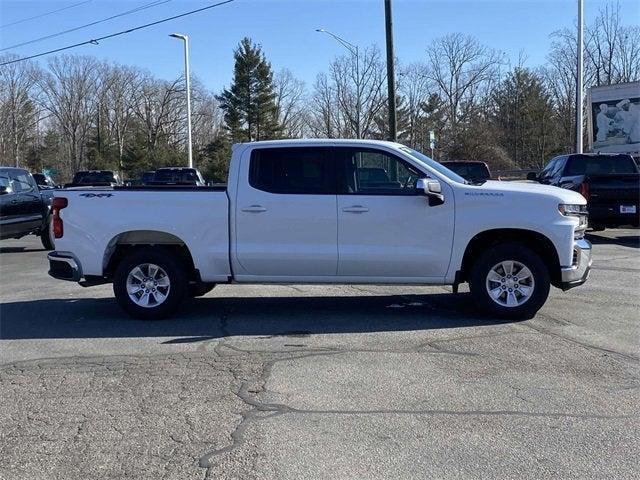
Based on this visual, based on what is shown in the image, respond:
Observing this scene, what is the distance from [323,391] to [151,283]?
339 centimetres

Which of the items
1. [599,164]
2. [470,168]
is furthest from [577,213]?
[470,168]

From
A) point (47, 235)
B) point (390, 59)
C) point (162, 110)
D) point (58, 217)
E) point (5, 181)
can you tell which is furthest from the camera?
point (162, 110)

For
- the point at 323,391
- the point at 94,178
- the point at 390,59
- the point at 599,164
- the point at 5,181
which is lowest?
the point at 323,391

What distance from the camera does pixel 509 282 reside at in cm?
748

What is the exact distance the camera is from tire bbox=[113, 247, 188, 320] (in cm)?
777

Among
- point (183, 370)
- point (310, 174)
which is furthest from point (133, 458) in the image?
point (310, 174)

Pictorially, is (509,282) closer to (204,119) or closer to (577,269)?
(577,269)

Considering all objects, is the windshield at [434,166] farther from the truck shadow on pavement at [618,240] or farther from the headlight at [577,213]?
the truck shadow on pavement at [618,240]

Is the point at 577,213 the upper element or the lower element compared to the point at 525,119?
lower

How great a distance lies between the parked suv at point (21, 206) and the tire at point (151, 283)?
8478 millimetres

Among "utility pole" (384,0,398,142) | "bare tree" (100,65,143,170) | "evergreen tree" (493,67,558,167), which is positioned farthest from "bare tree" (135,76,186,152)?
"utility pole" (384,0,398,142)

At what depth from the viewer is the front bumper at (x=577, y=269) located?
7.31 metres

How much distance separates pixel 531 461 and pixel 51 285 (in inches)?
354

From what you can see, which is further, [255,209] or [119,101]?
[119,101]
